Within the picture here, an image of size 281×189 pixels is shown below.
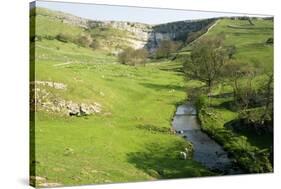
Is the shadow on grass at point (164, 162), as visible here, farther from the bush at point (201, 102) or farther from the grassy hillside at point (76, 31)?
the grassy hillside at point (76, 31)

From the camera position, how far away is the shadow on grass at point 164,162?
28.5 feet

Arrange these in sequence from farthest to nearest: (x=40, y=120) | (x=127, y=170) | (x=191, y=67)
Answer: (x=191, y=67)
(x=127, y=170)
(x=40, y=120)

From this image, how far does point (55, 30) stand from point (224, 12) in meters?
2.53

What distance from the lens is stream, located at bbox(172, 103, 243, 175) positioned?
9016 millimetres

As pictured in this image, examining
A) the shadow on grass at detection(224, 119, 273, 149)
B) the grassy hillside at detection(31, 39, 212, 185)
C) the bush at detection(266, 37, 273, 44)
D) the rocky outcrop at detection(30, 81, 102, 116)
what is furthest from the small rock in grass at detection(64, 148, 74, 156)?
the bush at detection(266, 37, 273, 44)

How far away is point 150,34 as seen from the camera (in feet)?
28.8

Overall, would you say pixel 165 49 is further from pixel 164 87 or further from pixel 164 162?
pixel 164 162

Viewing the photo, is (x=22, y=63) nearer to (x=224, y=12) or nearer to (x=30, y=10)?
(x=30, y=10)

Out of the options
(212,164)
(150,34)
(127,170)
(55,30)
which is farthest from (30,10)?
(212,164)

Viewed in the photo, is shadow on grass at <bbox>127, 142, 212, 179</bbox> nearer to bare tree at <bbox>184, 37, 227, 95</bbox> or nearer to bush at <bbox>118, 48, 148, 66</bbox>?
bare tree at <bbox>184, 37, 227, 95</bbox>

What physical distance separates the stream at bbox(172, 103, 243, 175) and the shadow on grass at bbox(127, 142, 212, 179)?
16 centimetres

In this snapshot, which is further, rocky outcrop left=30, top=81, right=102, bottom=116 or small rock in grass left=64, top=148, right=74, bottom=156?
small rock in grass left=64, top=148, right=74, bottom=156

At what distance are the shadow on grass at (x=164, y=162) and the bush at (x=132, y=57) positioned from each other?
1.13m

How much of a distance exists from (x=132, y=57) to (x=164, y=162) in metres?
1.48
